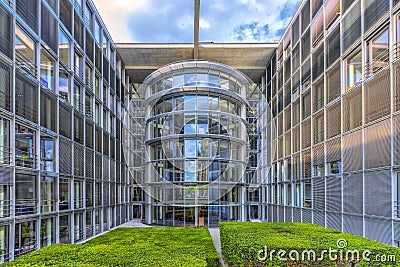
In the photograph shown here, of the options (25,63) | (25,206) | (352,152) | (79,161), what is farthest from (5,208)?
(352,152)

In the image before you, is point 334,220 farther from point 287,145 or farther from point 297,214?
point 287,145

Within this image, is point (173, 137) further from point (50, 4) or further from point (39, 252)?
point (39, 252)

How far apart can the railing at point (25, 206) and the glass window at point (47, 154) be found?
5.99ft

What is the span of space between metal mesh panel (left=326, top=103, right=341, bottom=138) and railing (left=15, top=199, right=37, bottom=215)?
1598 cm

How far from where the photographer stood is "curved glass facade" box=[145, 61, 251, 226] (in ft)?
83.3

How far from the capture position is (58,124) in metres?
15.8

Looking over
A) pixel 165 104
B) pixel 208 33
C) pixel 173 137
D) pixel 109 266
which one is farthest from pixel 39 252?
pixel 208 33

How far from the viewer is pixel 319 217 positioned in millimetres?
18266

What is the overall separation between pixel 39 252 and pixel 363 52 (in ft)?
50.2

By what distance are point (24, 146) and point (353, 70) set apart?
1630 centimetres

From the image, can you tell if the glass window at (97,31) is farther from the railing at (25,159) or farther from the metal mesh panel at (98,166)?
the railing at (25,159)

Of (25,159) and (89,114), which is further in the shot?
(89,114)

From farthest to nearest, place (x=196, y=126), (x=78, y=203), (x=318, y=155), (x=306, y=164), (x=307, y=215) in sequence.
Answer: (x=196, y=126) < (x=306, y=164) < (x=307, y=215) < (x=318, y=155) < (x=78, y=203)

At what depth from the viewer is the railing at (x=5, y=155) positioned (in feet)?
37.1
